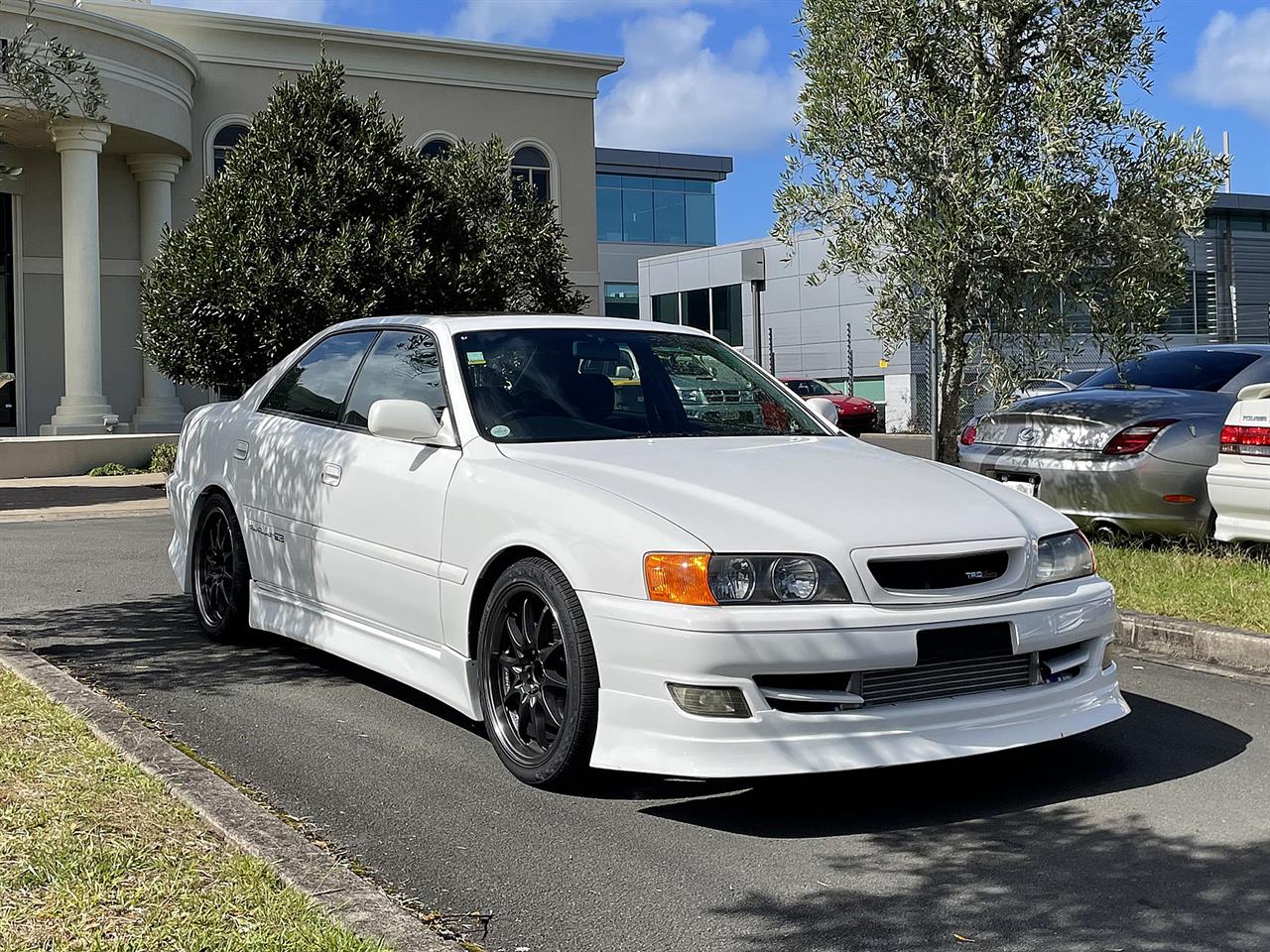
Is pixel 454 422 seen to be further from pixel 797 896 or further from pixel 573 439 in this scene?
pixel 797 896

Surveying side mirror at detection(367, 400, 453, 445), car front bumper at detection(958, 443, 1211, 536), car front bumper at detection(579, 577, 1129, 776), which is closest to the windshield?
car front bumper at detection(958, 443, 1211, 536)

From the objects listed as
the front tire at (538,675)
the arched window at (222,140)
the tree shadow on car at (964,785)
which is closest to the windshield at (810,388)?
the arched window at (222,140)

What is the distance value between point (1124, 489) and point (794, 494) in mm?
5086

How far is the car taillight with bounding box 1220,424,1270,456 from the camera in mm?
7891

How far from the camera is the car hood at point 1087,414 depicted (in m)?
9.21

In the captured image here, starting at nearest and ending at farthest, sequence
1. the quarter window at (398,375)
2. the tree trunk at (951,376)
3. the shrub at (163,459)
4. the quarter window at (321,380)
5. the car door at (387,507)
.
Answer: the car door at (387,507), the quarter window at (398,375), the quarter window at (321,380), the tree trunk at (951,376), the shrub at (163,459)

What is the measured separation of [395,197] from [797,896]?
50.5 feet

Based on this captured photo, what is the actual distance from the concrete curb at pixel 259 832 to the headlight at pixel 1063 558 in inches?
93.0

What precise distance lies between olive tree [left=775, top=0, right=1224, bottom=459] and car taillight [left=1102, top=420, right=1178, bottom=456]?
0.76 metres

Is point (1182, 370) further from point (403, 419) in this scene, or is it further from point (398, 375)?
point (403, 419)

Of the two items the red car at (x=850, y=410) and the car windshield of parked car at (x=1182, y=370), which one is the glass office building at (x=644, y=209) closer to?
the red car at (x=850, y=410)

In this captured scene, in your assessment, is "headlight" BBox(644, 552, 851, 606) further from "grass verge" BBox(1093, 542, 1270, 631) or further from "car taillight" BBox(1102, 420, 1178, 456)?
"car taillight" BBox(1102, 420, 1178, 456)

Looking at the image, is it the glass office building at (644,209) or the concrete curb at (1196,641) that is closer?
the concrete curb at (1196,641)

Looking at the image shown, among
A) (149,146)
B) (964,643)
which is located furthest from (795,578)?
(149,146)
